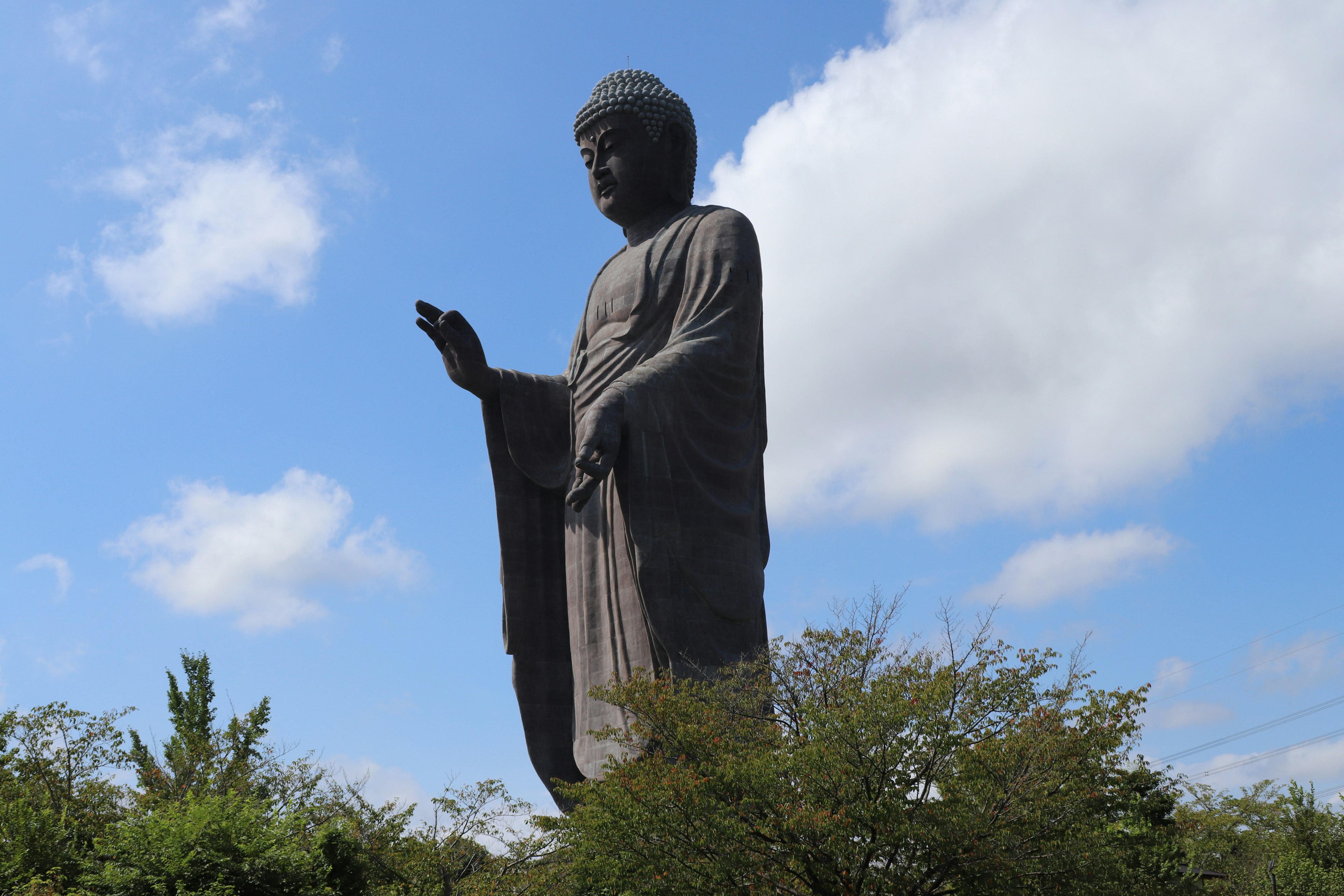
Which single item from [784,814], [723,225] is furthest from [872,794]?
[723,225]

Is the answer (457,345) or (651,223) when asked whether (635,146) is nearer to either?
(651,223)

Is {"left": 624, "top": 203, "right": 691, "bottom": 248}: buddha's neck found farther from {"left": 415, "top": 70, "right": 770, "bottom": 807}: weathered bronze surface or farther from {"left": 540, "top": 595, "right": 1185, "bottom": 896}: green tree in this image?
{"left": 540, "top": 595, "right": 1185, "bottom": 896}: green tree

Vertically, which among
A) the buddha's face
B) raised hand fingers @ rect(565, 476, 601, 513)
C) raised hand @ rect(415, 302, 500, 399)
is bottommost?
raised hand fingers @ rect(565, 476, 601, 513)

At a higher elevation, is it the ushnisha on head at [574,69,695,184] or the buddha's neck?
the ushnisha on head at [574,69,695,184]

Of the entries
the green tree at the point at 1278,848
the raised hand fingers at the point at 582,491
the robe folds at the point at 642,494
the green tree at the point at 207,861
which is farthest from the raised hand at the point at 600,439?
the green tree at the point at 1278,848

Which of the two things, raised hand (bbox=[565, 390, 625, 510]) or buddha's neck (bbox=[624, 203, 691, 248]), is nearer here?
raised hand (bbox=[565, 390, 625, 510])

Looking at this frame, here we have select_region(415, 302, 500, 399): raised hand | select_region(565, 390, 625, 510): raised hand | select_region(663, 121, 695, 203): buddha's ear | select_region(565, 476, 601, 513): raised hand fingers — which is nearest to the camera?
select_region(565, 390, 625, 510): raised hand

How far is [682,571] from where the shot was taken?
14.9 m

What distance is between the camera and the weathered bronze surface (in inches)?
589

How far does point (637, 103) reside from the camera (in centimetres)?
1723

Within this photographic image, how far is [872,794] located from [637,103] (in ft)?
33.4

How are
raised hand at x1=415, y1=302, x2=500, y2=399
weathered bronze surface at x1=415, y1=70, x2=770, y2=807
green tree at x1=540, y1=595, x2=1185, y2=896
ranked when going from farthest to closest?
raised hand at x1=415, y1=302, x2=500, y2=399 < weathered bronze surface at x1=415, y1=70, x2=770, y2=807 < green tree at x1=540, y1=595, x2=1185, y2=896

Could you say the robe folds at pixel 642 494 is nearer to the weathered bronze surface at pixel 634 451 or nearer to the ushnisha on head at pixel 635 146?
the weathered bronze surface at pixel 634 451

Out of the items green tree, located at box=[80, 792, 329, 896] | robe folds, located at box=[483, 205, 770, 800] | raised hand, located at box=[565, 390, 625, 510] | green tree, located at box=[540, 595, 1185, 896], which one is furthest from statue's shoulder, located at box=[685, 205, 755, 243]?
green tree, located at box=[80, 792, 329, 896]
